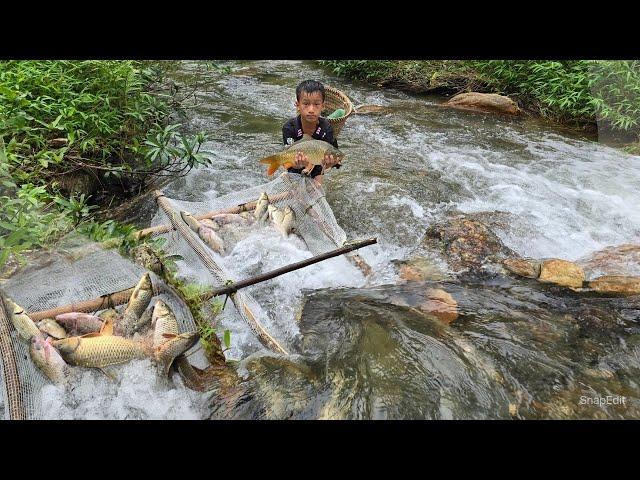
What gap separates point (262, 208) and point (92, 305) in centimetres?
184

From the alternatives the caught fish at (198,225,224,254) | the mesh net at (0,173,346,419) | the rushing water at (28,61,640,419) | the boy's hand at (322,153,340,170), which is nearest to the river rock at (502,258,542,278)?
the rushing water at (28,61,640,419)

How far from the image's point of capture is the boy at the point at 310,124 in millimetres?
3613

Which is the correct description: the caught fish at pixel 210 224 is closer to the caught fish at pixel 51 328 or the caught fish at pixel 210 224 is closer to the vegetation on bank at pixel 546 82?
the caught fish at pixel 51 328

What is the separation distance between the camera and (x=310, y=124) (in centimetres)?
416

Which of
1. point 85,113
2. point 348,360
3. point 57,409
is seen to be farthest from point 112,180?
point 348,360

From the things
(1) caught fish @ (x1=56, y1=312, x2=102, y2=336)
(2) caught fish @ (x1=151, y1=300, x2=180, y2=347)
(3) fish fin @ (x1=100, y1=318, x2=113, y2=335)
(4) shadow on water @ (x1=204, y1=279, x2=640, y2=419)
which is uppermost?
(2) caught fish @ (x1=151, y1=300, x2=180, y2=347)

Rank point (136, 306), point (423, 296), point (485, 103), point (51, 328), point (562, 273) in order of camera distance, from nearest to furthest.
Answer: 1. point (51, 328)
2. point (136, 306)
3. point (423, 296)
4. point (562, 273)
5. point (485, 103)

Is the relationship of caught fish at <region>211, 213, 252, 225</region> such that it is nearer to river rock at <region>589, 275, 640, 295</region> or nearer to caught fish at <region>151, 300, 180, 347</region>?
caught fish at <region>151, 300, 180, 347</region>

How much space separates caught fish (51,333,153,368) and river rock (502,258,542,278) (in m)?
2.93

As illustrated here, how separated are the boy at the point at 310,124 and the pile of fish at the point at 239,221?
44cm

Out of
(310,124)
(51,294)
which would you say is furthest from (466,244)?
(51,294)

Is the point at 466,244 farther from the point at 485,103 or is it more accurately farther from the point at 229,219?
the point at 485,103

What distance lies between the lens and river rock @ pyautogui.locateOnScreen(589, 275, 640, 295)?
3318 millimetres

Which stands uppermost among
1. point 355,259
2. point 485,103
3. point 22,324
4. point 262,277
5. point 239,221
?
point 485,103
